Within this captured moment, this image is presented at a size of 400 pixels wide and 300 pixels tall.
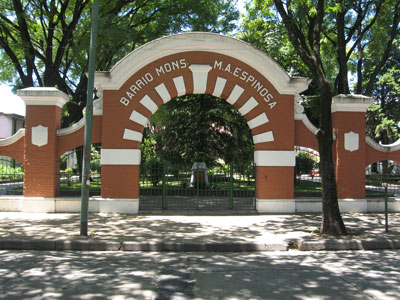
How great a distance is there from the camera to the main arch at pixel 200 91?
1179 centimetres

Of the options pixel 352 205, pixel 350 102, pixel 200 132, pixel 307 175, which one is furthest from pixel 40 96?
pixel 352 205

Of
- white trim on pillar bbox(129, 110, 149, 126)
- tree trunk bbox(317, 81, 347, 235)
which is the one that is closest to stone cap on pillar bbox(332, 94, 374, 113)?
tree trunk bbox(317, 81, 347, 235)

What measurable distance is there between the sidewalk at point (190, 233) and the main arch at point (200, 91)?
4.80 ft

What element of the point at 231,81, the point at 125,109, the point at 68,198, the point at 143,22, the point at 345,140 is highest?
the point at 143,22

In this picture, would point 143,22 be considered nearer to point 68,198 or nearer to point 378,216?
point 68,198

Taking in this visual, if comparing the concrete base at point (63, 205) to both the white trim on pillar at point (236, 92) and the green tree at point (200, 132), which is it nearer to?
the white trim on pillar at point (236, 92)

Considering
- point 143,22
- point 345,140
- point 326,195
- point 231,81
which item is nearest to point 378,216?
point 345,140

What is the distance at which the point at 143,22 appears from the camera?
18.2 metres

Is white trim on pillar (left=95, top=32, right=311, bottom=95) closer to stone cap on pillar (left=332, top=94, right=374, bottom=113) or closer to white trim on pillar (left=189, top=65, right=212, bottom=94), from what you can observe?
white trim on pillar (left=189, top=65, right=212, bottom=94)

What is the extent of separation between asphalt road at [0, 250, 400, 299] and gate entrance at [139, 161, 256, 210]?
4.67 meters

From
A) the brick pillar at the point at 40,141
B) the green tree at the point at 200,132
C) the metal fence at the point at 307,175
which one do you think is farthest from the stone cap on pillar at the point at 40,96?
the metal fence at the point at 307,175

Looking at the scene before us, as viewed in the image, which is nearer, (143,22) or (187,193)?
(187,193)

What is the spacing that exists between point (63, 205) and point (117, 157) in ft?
7.81

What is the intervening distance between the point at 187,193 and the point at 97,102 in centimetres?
488
